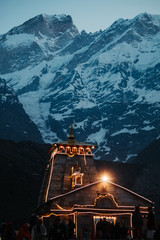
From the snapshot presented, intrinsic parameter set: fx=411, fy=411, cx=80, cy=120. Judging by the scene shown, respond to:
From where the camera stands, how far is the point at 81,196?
3806 centimetres

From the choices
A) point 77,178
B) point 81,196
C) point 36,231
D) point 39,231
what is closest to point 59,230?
point 39,231

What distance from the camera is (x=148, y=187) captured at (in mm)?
111938

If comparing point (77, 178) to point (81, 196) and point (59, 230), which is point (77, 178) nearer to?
point (81, 196)

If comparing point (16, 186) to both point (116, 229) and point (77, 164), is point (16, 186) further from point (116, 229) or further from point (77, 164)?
point (116, 229)

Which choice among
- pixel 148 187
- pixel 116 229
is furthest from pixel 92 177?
pixel 148 187

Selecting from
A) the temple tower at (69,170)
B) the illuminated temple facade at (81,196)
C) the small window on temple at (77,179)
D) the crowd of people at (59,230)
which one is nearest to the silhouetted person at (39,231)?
the crowd of people at (59,230)

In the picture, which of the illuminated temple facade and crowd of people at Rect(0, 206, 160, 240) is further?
the illuminated temple facade

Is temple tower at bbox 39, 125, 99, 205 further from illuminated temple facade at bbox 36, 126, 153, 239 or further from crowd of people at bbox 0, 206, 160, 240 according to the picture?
crowd of people at bbox 0, 206, 160, 240

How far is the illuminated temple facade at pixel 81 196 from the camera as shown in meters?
36.3

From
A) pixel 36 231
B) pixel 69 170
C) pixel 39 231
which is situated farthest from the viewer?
pixel 69 170

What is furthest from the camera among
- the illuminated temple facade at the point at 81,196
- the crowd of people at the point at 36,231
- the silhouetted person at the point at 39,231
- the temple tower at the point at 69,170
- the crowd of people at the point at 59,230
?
the temple tower at the point at 69,170

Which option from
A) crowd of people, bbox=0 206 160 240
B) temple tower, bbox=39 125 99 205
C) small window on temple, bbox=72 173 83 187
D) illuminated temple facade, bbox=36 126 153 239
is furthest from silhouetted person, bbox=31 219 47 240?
small window on temple, bbox=72 173 83 187

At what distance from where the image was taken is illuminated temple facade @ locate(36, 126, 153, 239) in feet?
119

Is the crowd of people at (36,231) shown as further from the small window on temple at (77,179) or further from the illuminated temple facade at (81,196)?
the small window on temple at (77,179)
